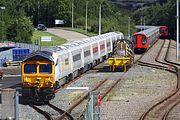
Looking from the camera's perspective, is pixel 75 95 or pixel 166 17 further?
pixel 166 17

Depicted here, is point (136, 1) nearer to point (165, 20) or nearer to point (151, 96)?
point (151, 96)

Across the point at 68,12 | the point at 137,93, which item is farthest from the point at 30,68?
the point at 68,12

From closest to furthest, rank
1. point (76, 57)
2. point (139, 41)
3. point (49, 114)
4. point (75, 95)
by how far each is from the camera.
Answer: point (49, 114)
point (75, 95)
point (76, 57)
point (139, 41)

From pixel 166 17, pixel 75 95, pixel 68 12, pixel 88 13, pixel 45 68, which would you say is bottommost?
pixel 75 95

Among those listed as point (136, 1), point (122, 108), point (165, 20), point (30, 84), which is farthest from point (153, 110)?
point (165, 20)

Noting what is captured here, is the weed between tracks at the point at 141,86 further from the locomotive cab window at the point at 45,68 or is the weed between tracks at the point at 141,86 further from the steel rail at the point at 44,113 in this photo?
the steel rail at the point at 44,113

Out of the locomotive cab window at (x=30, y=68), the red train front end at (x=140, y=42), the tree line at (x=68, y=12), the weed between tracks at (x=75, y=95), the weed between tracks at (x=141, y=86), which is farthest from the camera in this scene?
the tree line at (x=68, y=12)

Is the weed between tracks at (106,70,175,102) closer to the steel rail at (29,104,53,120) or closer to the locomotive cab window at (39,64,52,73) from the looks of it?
the locomotive cab window at (39,64,52,73)

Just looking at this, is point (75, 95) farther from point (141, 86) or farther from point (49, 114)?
point (49, 114)

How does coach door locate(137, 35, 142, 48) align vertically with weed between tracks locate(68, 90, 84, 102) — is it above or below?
above

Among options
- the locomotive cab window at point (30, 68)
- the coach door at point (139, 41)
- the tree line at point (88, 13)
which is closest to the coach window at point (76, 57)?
the locomotive cab window at point (30, 68)

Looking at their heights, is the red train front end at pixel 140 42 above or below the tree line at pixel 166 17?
below

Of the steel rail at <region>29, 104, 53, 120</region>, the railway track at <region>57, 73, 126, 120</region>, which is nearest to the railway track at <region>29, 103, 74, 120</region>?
the steel rail at <region>29, 104, 53, 120</region>

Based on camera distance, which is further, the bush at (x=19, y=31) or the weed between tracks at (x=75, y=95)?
the bush at (x=19, y=31)
